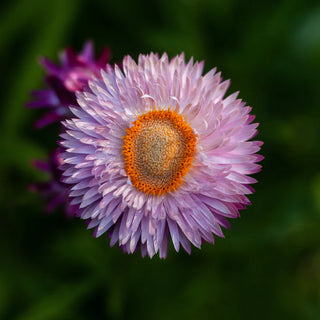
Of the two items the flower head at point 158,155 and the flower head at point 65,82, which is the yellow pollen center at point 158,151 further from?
the flower head at point 65,82

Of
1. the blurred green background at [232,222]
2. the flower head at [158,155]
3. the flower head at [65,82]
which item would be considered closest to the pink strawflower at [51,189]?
the flower head at [65,82]

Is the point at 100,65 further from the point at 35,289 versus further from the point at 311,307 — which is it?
the point at 311,307

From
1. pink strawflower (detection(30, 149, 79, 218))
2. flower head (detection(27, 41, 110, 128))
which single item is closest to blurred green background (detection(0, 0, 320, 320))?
pink strawflower (detection(30, 149, 79, 218))

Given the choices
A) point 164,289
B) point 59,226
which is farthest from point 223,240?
point 59,226

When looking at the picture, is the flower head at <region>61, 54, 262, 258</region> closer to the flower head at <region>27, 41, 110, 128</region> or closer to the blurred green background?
the flower head at <region>27, 41, 110, 128</region>

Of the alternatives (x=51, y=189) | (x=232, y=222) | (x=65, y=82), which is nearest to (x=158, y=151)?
(x=65, y=82)

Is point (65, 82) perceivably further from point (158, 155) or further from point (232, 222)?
point (232, 222)
